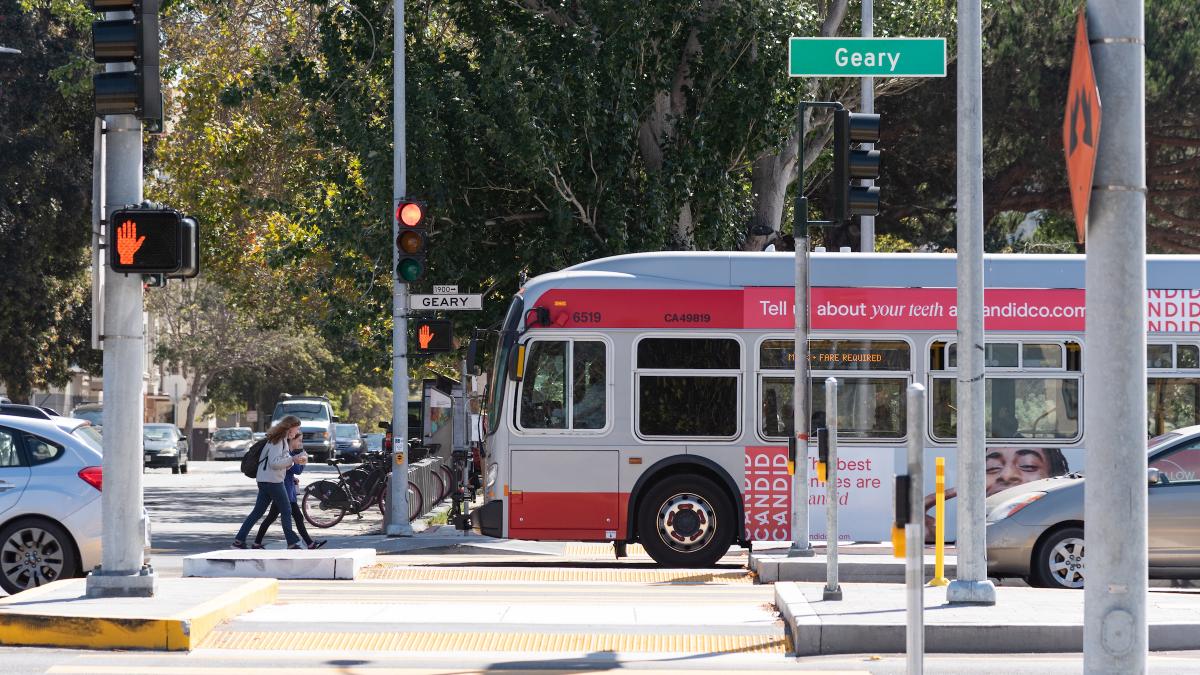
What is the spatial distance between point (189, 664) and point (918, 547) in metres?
4.47

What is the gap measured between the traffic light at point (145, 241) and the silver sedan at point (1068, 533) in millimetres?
7435

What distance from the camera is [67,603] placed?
9.99m

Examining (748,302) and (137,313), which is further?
(748,302)

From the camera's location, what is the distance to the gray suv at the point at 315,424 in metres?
55.2

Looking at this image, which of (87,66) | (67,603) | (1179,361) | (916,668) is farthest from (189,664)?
(87,66)

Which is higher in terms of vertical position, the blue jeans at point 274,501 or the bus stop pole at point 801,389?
the bus stop pole at point 801,389

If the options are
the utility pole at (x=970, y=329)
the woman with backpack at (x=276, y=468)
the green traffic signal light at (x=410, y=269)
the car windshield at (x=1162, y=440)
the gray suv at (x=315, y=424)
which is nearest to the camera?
the utility pole at (x=970, y=329)

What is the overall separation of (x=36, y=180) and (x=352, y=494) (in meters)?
22.2

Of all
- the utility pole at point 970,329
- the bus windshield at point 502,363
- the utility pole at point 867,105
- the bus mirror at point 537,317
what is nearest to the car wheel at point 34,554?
the bus windshield at point 502,363

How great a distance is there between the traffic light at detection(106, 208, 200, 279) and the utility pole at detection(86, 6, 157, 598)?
0.08 m

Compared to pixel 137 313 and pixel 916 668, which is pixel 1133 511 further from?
pixel 137 313

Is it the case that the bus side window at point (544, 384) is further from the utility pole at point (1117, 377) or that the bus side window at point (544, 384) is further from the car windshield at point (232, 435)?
the car windshield at point (232, 435)

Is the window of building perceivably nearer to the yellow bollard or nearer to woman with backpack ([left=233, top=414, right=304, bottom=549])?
woman with backpack ([left=233, top=414, right=304, bottom=549])

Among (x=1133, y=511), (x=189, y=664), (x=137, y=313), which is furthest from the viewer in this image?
(x=137, y=313)
